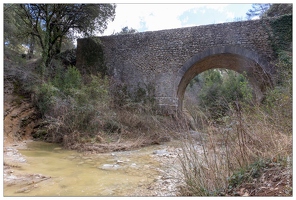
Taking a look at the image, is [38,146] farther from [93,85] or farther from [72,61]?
[72,61]

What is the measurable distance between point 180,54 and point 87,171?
7.03m

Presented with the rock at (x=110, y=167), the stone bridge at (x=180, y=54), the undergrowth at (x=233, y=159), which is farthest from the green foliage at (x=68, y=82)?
the undergrowth at (x=233, y=159)

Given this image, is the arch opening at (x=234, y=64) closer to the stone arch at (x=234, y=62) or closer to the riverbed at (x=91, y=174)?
the stone arch at (x=234, y=62)

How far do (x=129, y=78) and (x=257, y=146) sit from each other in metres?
8.09

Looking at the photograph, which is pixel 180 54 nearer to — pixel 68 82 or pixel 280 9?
pixel 68 82

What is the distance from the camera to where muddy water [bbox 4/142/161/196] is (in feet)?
8.55

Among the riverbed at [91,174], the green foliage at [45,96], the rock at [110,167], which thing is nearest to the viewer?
the riverbed at [91,174]

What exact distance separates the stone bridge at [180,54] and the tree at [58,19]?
0.77 m

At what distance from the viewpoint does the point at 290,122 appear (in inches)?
114

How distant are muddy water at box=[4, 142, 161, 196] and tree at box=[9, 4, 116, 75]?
542 centimetres

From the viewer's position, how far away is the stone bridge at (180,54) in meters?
8.54

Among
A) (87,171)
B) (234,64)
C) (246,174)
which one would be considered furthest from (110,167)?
(234,64)

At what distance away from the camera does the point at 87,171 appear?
3531 mm

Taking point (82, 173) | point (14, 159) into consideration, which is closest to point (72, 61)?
point (14, 159)
